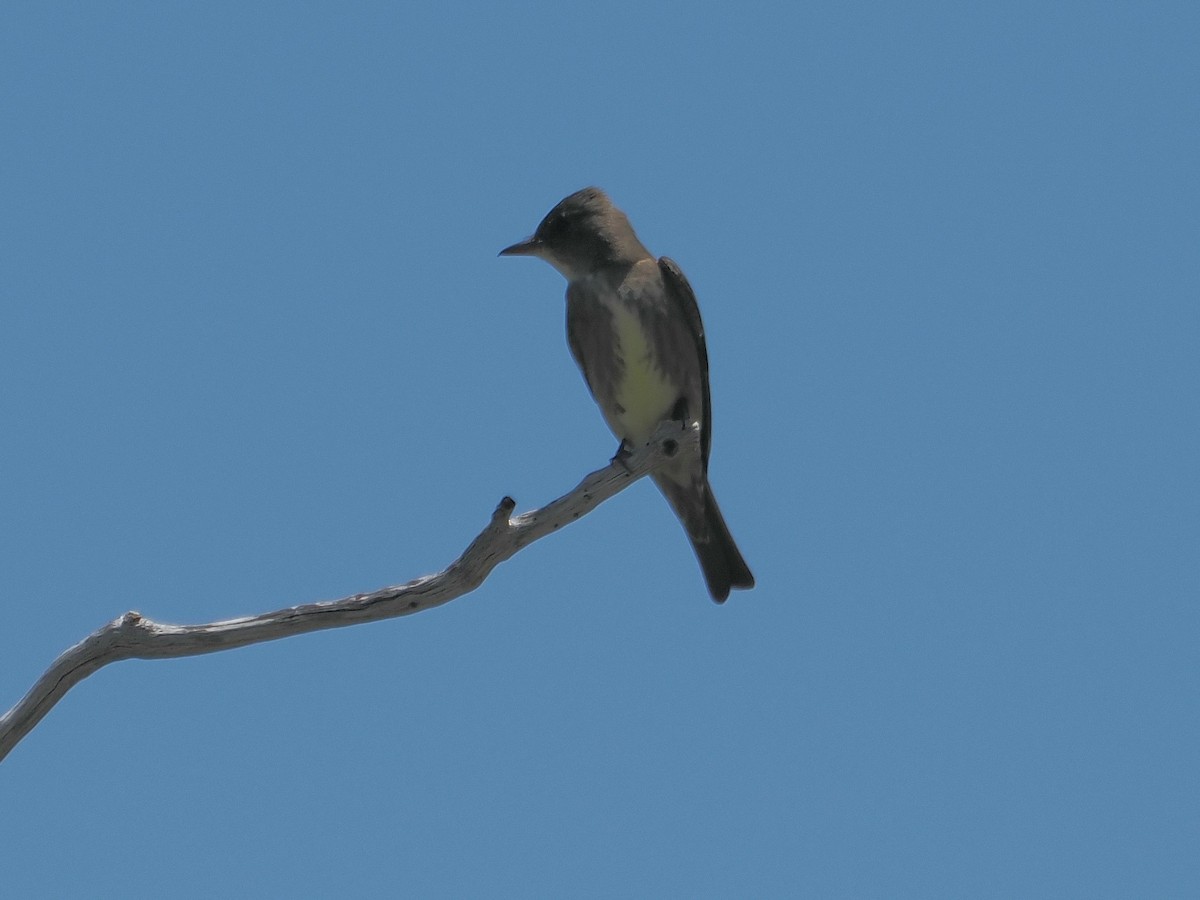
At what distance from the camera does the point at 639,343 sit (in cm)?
769

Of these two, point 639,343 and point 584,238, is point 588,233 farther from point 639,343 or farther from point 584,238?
point 639,343

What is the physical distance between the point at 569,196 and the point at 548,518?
96.9 inches

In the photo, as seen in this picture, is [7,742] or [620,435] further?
[620,435]

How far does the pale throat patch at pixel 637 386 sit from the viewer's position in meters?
7.70

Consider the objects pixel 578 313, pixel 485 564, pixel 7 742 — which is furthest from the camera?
pixel 578 313

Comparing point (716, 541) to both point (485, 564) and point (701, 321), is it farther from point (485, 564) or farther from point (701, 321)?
point (485, 564)

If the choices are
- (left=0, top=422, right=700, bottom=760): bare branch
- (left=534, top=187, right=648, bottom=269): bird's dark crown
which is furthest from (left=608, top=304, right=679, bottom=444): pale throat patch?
(left=0, top=422, right=700, bottom=760): bare branch

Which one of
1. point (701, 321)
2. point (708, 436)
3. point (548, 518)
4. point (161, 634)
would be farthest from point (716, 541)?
point (161, 634)

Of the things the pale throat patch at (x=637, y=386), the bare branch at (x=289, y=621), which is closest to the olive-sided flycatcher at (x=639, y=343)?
the pale throat patch at (x=637, y=386)

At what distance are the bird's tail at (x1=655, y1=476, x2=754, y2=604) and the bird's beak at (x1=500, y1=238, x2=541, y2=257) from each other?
140 cm

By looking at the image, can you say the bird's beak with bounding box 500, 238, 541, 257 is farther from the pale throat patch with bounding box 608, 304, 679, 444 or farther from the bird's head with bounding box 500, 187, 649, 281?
the pale throat patch with bounding box 608, 304, 679, 444

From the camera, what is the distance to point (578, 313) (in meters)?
7.97

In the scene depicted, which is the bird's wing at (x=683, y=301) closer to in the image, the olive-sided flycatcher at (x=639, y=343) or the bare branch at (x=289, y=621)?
the olive-sided flycatcher at (x=639, y=343)

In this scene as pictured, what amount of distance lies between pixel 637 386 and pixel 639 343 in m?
0.22
